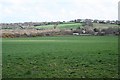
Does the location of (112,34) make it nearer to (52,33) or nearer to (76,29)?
(76,29)

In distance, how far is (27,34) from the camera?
96.8 metres

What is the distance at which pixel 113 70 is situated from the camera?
17719mm

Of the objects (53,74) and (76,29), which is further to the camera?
(76,29)

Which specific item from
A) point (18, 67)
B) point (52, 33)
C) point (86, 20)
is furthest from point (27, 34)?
point (18, 67)

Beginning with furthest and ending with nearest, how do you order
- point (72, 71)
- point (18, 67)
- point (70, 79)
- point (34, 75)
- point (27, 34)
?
point (27, 34) → point (18, 67) → point (72, 71) → point (34, 75) → point (70, 79)

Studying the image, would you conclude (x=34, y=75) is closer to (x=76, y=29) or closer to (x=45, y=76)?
(x=45, y=76)

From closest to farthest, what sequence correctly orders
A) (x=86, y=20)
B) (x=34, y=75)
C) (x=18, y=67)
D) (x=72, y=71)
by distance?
(x=34, y=75) → (x=72, y=71) → (x=18, y=67) → (x=86, y=20)

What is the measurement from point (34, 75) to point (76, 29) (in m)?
92.5

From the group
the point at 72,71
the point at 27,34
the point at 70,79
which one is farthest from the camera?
the point at 27,34

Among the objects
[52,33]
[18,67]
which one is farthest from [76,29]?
[18,67]

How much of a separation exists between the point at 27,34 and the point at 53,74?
81095mm

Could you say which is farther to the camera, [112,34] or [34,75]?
[112,34]

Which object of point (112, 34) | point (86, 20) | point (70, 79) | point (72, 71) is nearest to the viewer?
point (70, 79)

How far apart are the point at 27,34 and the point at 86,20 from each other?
48.2 m
